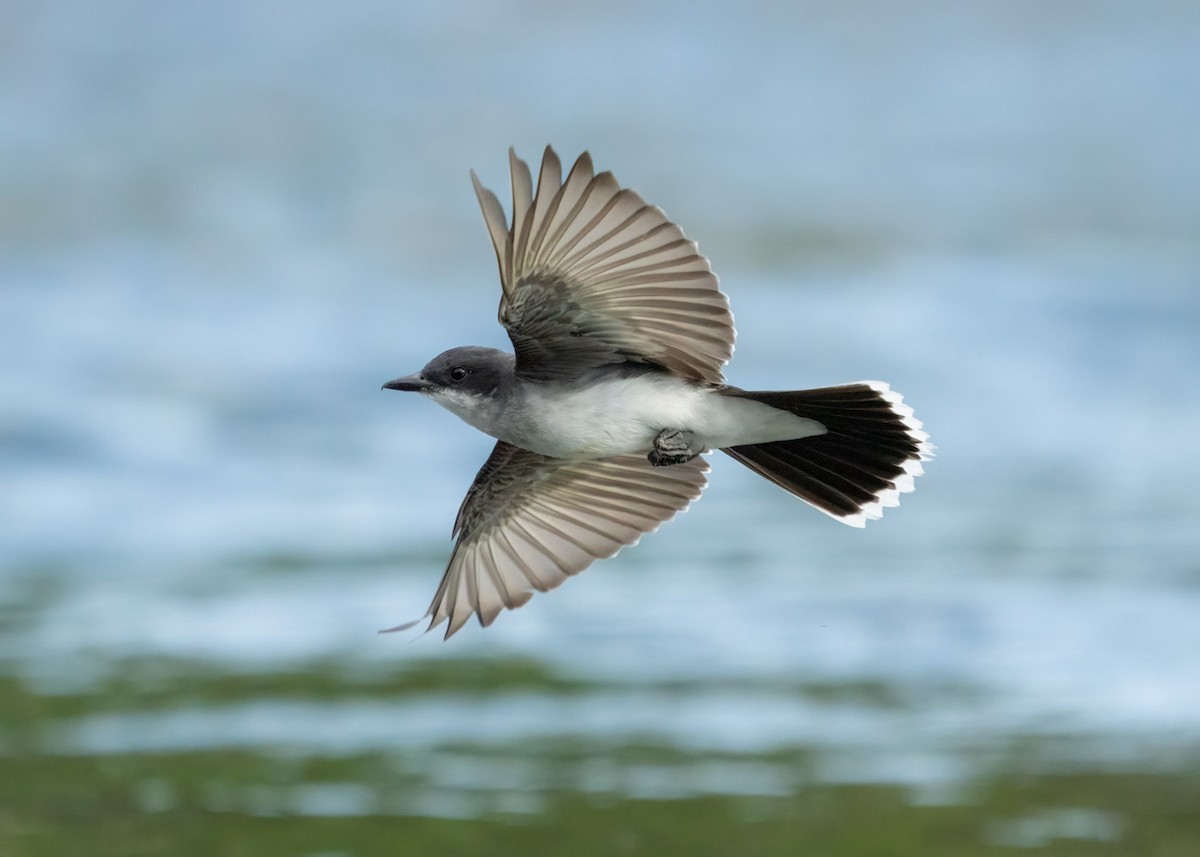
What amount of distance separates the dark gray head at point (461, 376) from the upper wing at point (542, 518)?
1.18 meters

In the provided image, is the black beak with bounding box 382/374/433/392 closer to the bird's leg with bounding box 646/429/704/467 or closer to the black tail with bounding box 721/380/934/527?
the bird's leg with bounding box 646/429/704/467

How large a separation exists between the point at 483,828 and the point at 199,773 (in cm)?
502

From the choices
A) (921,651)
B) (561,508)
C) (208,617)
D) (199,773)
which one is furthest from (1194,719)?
(561,508)

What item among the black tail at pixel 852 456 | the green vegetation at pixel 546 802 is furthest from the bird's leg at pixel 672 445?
the green vegetation at pixel 546 802

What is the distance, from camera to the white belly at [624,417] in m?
9.82

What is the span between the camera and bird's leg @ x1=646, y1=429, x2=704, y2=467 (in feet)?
32.5

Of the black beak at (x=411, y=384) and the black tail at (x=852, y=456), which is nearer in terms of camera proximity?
the black beak at (x=411, y=384)

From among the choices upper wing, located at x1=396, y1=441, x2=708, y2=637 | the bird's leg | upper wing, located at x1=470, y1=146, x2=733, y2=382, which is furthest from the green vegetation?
upper wing, located at x1=470, y1=146, x2=733, y2=382

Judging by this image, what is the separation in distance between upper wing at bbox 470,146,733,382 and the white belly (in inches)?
6.0

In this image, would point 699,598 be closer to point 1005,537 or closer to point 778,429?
point 1005,537

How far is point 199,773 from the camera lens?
2848 cm

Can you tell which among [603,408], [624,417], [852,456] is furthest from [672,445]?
[852,456]

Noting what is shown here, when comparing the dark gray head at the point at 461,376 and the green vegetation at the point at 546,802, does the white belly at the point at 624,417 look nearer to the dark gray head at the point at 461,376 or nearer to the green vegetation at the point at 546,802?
the dark gray head at the point at 461,376

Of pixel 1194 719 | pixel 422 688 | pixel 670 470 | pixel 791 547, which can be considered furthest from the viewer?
pixel 791 547
